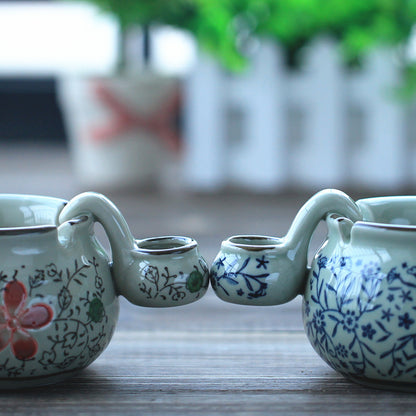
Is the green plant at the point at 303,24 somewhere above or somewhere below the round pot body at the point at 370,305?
above

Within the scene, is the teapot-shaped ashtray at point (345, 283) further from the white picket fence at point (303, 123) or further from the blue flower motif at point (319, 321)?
the white picket fence at point (303, 123)

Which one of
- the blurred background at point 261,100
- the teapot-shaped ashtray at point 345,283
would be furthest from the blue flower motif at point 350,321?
the blurred background at point 261,100

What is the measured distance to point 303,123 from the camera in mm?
1524

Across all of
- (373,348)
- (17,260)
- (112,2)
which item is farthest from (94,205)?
(112,2)

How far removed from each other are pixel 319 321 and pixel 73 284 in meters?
0.12

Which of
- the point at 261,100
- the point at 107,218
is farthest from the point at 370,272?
the point at 261,100

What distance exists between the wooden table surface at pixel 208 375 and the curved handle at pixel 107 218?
0.06m

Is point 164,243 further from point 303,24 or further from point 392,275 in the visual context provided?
point 303,24

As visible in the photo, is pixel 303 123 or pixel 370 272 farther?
pixel 303 123

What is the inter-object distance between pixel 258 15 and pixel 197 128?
0.86 ft

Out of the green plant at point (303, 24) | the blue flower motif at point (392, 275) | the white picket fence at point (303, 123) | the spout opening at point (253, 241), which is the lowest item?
the white picket fence at point (303, 123)

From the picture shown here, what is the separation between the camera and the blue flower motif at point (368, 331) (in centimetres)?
33

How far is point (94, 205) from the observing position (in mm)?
369

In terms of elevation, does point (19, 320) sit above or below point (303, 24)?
below
